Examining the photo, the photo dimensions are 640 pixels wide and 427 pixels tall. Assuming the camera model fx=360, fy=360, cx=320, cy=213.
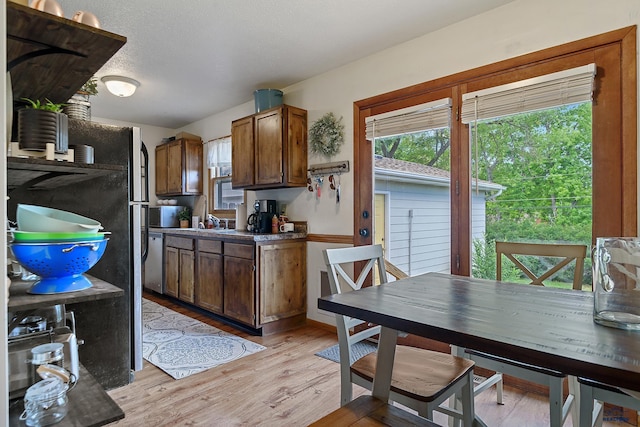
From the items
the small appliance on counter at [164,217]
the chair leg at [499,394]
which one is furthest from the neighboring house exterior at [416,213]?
the small appliance on counter at [164,217]

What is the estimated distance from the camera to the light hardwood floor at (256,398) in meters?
2.01

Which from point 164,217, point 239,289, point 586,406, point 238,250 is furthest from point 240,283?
point 586,406

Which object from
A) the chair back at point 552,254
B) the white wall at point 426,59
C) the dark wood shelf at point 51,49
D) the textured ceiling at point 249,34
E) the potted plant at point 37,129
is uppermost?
the textured ceiling at point 249,34

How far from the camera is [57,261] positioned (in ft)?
2.99

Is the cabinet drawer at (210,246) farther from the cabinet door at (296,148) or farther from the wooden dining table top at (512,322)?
the wooden dining table top at (512,322)

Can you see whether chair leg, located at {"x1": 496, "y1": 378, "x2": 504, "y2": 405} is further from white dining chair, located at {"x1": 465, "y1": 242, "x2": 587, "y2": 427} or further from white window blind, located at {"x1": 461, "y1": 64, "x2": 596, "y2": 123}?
white window blind, located at {"x1": 461, "y1": 64, "x2": 596, "y2": 123}

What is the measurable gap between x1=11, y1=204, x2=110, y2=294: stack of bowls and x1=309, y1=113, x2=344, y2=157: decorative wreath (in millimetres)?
2669

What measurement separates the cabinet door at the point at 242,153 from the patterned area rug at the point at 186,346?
5.20 feet

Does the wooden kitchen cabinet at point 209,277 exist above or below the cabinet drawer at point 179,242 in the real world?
below

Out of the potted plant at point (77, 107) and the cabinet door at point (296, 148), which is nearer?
the potted plant at point (77, 107)

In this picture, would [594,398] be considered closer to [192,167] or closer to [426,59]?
[426,59]

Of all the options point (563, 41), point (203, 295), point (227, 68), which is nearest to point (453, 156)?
point (563, 41)

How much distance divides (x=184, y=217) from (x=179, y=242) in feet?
3.70

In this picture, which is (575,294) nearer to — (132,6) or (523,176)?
(523,176)
